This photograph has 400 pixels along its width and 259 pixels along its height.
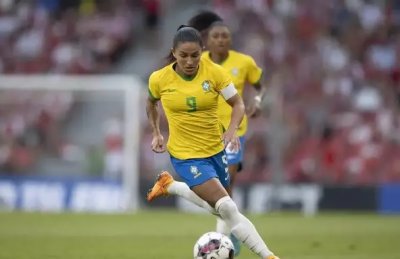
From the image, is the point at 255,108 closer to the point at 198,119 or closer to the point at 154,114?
the point at 154,114

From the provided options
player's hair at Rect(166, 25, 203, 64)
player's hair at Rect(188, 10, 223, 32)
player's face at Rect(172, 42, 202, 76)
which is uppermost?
player's hair at Rect(188, 10, 223, 32)

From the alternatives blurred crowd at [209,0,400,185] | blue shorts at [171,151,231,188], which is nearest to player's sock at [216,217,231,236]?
blue shorts at [171,151,231,188]

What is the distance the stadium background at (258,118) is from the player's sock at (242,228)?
10.0 m

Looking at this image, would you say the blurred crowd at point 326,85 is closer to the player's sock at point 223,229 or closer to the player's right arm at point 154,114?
the player's sock at point 223,229

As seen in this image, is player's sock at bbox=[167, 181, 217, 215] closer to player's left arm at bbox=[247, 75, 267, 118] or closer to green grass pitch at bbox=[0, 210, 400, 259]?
green grass pitch at bbox=[0, 210, 400, 259]

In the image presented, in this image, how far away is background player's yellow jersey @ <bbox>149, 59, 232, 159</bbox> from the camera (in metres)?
10.6

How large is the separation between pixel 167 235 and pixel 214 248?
6.04 meters

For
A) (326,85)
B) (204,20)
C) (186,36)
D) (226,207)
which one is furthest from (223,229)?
(326,85)

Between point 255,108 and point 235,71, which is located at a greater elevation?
point 235,71

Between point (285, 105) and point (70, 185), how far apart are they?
4.95 metres

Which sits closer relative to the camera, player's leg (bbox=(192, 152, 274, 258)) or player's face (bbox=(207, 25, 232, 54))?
Result: player's leg (bbox=(192, 152, 274, 258))

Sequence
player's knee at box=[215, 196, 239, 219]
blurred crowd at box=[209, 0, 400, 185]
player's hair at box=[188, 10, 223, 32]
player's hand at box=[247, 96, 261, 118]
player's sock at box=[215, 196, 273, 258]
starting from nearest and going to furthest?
1. player's sock at box=[215, 196, 273, 258]
2. player's knee at box=[215, 196, 239, 219]
3. player's hand at box=[247, 96, 261, 118]
4. player's hair at box=[188, 10, 223, 32]
5. blurred crowd at box=[209, 0, 400, 185]

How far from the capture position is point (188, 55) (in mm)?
10375

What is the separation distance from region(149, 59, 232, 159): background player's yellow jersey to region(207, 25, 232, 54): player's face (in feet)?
7.17
